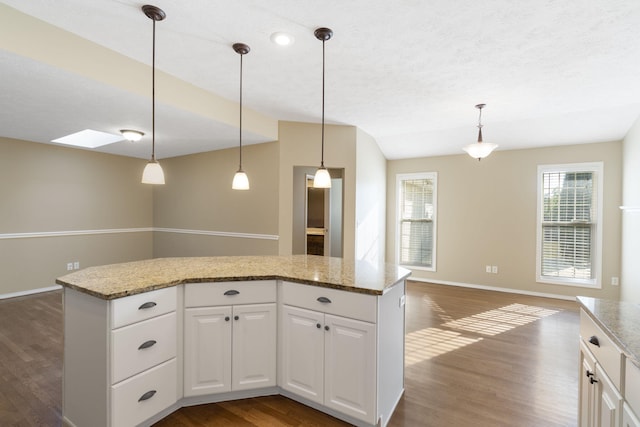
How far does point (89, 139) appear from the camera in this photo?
16.8 ft

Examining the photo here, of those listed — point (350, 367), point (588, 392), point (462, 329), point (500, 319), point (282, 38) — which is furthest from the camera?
point (500, 319)

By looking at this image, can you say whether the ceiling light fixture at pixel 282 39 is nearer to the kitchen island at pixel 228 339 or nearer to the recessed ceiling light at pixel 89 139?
the kitchen island at pixel 228 339

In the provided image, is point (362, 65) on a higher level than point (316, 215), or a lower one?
higher

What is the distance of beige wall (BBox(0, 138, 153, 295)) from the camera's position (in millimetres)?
4559

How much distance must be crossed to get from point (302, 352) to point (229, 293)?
0.63 metres

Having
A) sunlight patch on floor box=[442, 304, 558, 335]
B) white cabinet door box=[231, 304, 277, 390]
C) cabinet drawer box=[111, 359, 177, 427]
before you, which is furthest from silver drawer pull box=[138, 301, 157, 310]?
sunlight patch on floor box=[442, 304, 558, 335]

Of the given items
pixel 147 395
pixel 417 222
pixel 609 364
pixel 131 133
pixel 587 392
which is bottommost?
pixel 147 395

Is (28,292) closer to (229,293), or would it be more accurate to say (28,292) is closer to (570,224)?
(229,293)

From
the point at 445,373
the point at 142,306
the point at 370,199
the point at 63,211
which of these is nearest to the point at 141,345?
the point at 142,306

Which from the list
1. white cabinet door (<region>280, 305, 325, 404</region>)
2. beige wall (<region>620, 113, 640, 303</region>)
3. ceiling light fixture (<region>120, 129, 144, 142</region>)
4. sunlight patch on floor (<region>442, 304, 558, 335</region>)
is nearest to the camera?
white cabinet door (<region>280, 305, 325, 404</region>)

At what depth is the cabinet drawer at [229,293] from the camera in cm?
205

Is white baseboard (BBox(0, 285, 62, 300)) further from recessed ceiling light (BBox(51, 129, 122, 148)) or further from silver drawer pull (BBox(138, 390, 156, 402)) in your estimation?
silver drawer pull (BBox(138, 390, 156, 402))

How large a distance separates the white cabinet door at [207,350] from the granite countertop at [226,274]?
0.25m

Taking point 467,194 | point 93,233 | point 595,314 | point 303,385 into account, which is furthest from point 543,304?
point 93,233
